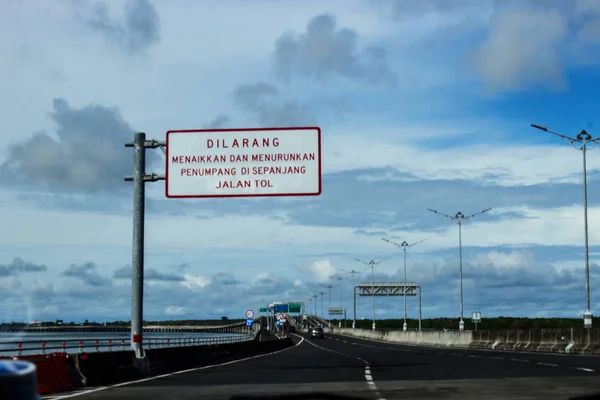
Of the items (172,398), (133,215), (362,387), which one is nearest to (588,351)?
(133,215)

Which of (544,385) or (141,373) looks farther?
(141,373)

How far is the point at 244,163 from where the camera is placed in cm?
2881

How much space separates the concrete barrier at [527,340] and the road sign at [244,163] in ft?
63.3

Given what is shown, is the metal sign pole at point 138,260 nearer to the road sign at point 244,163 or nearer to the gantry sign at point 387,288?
the road sign at point 244,163

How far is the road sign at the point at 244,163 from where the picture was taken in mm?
28656

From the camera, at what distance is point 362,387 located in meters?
18.7

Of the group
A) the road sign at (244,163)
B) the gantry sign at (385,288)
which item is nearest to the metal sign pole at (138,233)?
the road sign at (244,163)

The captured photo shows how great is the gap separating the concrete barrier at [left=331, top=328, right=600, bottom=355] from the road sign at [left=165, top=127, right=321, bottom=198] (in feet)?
63.3

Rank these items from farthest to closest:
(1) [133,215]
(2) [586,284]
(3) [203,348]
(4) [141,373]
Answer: (2) [586,284] → (3) [203,348] → (1) [133,215] → (4) [141,373]

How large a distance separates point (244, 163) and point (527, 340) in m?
27.5

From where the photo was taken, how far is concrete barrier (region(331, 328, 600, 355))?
4259 centimetres

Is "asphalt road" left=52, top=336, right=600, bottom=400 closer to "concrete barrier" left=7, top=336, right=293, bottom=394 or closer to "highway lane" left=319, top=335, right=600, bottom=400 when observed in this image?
"highway lane" left=319, top=335, right=600, bottom=400

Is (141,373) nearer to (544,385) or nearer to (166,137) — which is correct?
(166,137)

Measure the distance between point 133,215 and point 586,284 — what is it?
25924mm
